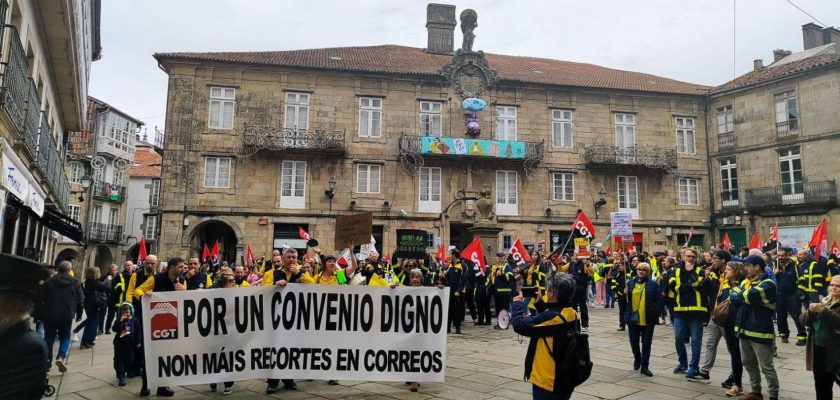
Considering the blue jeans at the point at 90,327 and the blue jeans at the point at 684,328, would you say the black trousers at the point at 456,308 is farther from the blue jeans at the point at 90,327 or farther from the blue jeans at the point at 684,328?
the blue jeans at the point at 90,327

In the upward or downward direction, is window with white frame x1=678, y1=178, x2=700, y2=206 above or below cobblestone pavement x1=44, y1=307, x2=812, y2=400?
above

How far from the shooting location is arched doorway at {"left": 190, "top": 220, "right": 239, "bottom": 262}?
25.5 m

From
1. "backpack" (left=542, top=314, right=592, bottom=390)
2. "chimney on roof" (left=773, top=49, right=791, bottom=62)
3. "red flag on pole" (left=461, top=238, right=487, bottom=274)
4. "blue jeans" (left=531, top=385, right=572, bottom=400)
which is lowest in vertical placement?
"blue jeans" (left=531, top=385, right=572, bottom=400)

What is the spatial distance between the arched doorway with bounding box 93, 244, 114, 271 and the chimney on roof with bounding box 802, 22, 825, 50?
5197 centimetres

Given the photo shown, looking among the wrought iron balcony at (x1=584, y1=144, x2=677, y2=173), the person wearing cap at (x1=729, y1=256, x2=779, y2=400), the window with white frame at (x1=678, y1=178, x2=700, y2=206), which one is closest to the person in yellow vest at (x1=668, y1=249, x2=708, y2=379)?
the person wearing cap at (x1=729, y1=256, x2=779, y2=400)

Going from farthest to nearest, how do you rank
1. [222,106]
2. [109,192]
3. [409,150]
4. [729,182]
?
[109,192] < [729,182] < [409,150] < [222,106]

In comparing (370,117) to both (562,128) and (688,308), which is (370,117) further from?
(688,308)

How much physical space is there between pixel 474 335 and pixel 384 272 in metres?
3.11

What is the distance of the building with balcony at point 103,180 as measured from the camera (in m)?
36.7

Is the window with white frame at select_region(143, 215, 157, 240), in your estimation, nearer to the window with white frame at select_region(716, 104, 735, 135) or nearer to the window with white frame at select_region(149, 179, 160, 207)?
the window with white frame at select_region(149, 179, 160, 207)

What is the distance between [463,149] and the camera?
2631 centimetres

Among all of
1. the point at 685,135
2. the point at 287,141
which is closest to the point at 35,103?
the point at 287,141

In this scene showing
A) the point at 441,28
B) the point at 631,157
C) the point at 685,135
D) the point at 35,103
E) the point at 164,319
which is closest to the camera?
the point at 164,319

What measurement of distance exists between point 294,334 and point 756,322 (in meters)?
5.49
